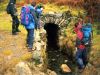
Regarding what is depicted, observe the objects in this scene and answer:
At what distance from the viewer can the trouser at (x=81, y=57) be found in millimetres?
17661

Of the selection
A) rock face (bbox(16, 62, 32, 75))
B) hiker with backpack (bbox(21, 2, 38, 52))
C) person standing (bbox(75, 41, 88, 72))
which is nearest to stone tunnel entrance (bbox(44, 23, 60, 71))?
person standing (bbox(75, 41, 88, 72))

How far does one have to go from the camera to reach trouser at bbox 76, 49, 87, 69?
1766cm

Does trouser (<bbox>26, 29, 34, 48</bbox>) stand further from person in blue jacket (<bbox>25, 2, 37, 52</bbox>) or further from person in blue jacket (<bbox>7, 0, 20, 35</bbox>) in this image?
person in blue jacket (<bbox>7, 0, 20, 35</bbox>)

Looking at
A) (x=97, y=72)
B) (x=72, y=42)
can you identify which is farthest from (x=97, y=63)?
(x=72, y=42)

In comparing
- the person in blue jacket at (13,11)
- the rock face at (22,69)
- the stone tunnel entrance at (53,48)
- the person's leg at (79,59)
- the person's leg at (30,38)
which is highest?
the person in blue jacket at (13,11)

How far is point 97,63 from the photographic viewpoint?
63.7 feet

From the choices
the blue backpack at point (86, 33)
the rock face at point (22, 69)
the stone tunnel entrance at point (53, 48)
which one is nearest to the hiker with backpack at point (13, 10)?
the stone tunnel entrance at point (53, 48)

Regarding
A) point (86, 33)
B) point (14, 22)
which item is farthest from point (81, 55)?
point (14, 22)

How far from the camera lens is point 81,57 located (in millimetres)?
17953

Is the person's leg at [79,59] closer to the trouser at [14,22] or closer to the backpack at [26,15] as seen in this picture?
the backpack at [26,15]

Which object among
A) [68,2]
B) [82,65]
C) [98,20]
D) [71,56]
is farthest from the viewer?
[68,2]

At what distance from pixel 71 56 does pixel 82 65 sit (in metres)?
4.62

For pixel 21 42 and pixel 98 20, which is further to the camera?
pixel 98 20

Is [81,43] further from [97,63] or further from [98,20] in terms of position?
[98,20]
